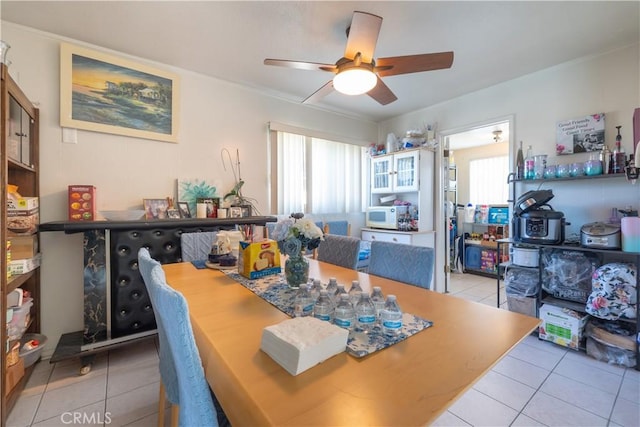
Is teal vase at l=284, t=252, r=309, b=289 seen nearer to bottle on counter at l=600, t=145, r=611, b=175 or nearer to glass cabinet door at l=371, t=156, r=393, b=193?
bottle on counter at l=600, t=145, r=611, b=175

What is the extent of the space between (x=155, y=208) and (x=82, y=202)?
1.68 ft

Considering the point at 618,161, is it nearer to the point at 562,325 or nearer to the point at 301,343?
the point at 562,325

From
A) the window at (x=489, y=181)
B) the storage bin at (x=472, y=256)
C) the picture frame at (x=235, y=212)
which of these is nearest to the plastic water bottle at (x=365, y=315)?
the picture frame at (x=235, y=212)

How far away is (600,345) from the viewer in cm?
212

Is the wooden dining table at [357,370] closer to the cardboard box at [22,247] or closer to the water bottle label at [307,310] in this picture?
the water bottle label at [307,310]

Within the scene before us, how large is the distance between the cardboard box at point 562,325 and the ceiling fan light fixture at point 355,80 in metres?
2.37

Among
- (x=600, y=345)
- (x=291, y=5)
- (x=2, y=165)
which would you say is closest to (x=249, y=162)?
(x=291, y=5)

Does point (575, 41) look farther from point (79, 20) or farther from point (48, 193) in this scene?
point (48, 193)

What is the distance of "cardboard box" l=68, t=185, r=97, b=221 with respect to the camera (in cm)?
206

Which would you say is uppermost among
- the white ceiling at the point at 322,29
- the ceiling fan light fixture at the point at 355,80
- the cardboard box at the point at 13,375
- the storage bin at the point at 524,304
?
the white ceiling at the point at 322,29

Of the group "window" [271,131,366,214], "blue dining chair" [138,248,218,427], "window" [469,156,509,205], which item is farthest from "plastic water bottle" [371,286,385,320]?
"window" [469,156,509,205]

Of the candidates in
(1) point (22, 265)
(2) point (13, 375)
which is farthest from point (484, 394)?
(1) point (22, 265)

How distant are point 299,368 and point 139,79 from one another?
2.83 meters

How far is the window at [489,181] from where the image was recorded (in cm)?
496
